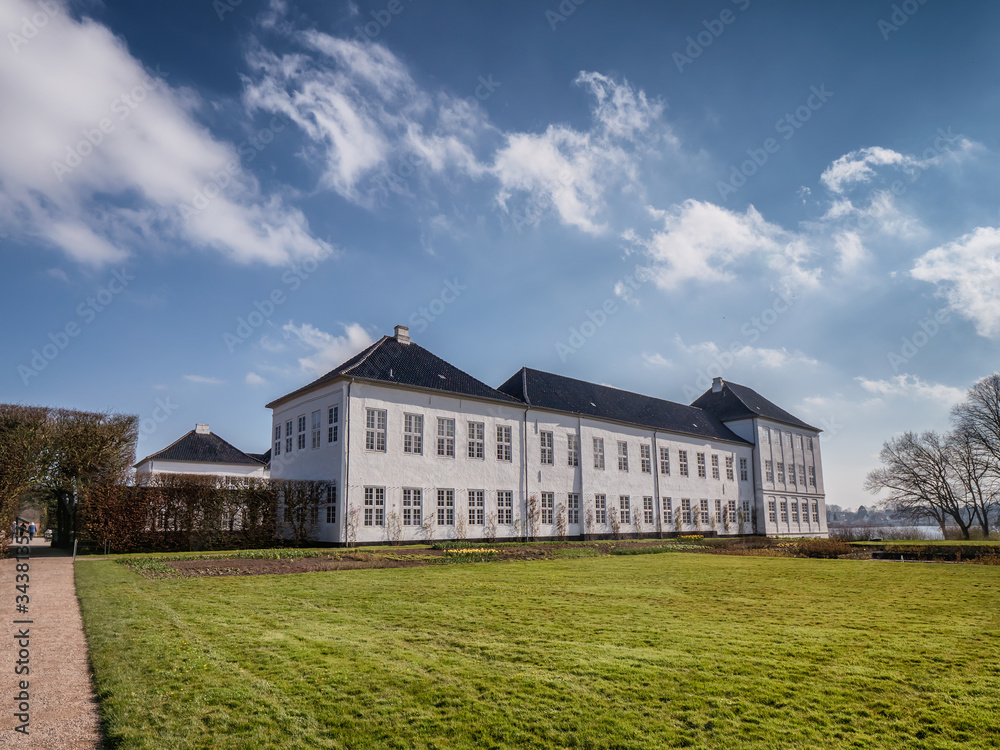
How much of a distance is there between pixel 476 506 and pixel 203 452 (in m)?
28.3

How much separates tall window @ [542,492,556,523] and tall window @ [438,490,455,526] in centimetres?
626

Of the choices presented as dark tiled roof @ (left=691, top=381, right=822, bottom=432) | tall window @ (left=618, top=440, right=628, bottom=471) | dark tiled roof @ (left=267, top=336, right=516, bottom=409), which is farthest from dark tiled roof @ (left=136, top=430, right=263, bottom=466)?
dark tiled roof @ (left=691, top=381, right=822, bottom=432)

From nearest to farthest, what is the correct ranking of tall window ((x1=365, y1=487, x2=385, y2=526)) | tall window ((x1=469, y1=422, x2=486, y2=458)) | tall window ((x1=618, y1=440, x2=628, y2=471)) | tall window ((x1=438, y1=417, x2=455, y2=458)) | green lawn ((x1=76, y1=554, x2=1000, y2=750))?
green lawn ((x1=76, y1=554, x2=1000, y2=750)), tall window ((x1=365, y1=487, x2=385, y2=526)), tall window ((x1=438, y1=417, x2=455, y2=458)), tall window ((x1=469, y1=422, x2=486, y2=458)), tall window ((x1=618, y1=440, x2=628, y2=471))

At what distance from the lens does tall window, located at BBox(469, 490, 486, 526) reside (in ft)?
101

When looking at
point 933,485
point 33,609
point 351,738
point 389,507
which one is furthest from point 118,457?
point 933,485

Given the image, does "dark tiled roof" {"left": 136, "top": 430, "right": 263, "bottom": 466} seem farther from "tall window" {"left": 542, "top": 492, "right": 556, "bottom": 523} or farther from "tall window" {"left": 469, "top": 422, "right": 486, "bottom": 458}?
"tall window" {"left": 542, "top": 492, "right": 556, "bottom": 523}

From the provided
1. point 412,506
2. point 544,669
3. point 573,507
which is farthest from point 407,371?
point 544,669

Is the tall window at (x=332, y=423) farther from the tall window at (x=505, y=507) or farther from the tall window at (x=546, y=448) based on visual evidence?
the tall window at (x=546, y=448)

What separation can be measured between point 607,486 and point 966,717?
33475mm

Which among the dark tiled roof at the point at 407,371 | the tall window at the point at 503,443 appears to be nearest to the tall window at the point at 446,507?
the tall window at the point at 503,443

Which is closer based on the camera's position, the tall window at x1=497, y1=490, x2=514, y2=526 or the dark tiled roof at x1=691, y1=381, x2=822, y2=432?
the tall window at x1=497, y1=490, x2=514, y2=526

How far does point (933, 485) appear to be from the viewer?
48188 mm

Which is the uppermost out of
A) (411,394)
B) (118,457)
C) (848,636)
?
(411,394)

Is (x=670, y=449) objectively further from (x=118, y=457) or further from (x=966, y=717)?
(x=966, y=717)
